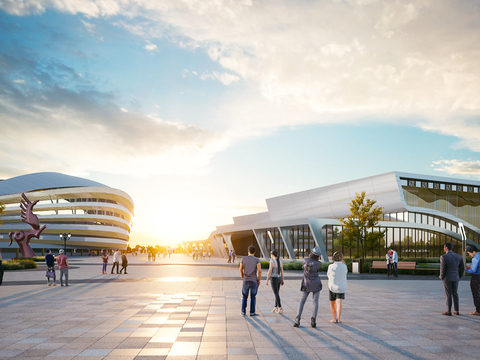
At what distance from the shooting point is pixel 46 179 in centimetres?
9306

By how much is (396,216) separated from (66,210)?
7377 cm

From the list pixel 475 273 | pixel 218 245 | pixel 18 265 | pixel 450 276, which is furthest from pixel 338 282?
pixel 218 245

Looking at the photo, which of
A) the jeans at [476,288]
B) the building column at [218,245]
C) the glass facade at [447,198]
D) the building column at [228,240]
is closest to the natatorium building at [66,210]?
the building column at [218,245]

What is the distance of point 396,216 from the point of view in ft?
140

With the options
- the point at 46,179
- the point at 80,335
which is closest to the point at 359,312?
the point at 80,335

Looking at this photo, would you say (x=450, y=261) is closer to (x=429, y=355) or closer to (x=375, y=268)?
(x=429, y=355)

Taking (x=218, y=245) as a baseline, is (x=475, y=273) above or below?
above

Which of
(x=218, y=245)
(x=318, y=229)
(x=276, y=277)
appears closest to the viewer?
(x=276, y=277)

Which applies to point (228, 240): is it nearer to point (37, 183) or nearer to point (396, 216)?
point (396, 216)

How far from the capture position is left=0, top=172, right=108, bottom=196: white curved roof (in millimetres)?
88875

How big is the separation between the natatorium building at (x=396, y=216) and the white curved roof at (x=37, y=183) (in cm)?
5840

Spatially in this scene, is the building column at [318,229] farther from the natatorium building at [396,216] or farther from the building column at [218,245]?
the building column at [218,245]

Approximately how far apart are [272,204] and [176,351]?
53.3 m

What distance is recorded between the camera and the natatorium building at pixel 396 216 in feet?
129
